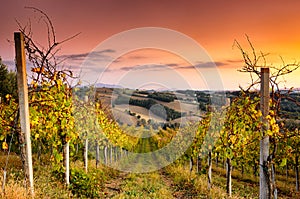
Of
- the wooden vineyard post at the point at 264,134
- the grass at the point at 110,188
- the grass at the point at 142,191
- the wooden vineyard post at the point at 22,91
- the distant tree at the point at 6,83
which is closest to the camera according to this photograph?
the wooden vineyard post at the point at 22,91

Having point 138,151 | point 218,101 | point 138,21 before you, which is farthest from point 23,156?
point 138,151

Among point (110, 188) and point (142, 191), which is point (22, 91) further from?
point (110, 188)

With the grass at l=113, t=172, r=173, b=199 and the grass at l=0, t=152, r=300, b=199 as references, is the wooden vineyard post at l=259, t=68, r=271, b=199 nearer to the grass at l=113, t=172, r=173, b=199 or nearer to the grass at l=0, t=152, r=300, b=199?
the grass at l=0, t=152, r=300, b=199

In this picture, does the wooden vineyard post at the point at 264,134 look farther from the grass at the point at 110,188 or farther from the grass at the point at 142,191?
the grass at the point at 142,191

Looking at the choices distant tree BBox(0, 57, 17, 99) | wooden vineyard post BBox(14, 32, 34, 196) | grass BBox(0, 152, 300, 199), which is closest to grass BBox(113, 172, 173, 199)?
grass BBox(0, 152, 300, 199)

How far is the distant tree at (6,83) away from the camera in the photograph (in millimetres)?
27125

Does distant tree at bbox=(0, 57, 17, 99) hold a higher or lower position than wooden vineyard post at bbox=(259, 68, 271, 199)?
higher

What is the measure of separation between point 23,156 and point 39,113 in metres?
2.26

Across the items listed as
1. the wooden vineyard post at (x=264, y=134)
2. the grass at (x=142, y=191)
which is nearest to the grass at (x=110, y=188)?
the grass at (x=142, y=191)

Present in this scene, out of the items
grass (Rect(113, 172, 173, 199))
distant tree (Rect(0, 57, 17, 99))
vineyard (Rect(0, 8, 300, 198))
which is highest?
distant tree (Rect(0, 57, 17, 99))

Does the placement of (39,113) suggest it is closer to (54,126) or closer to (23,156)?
(54,126)

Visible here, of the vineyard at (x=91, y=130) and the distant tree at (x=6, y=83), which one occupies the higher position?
the distant tree at (x=6, y=83)

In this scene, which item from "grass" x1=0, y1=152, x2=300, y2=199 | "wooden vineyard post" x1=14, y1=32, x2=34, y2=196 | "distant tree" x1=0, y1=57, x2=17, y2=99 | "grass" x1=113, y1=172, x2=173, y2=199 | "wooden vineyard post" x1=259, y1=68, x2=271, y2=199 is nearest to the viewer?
"wooden vineyard post" x1=14, y1=32, x2=34, y2=196

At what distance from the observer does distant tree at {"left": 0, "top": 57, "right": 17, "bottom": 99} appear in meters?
27.1
